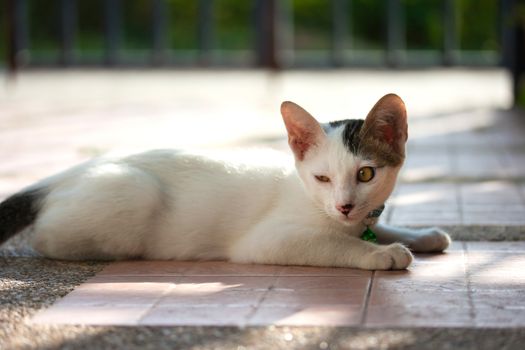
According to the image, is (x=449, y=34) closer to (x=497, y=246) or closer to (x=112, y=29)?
(x=112, y=29)

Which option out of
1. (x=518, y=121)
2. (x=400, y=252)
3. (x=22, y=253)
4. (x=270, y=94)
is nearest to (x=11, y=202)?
(x=22, y=253)

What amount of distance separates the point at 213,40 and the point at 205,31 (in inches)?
8.9

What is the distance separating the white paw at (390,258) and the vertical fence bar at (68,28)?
12496 millimetres

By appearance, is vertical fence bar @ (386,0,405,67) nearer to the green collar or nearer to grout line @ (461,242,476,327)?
grout line @ (461,242,476,327)

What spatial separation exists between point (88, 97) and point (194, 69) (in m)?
3.09

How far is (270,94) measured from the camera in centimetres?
1223

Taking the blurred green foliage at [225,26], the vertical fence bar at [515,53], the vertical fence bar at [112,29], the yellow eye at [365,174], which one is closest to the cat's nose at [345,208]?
the yellow eye at [365,174]

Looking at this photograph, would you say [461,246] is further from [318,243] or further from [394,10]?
[394,10]

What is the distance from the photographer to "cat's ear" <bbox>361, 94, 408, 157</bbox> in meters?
3.53

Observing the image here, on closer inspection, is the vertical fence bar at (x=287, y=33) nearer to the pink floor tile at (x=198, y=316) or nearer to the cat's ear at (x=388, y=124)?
the cat's ear at (x=388, y=124)

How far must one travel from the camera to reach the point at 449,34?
46.5 ft

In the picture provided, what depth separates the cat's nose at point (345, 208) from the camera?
11.2 feet

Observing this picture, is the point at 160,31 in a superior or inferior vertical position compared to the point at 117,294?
superior

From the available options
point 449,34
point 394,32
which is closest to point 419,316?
point 449,34
